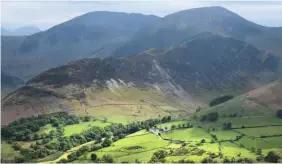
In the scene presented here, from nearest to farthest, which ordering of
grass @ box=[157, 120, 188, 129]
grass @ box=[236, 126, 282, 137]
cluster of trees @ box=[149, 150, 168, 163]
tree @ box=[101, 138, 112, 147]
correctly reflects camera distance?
cluster of trees @ box=[149, 150, 168, 163] → tree @ box=[101, 138, 112, 147] → grass @ box=[236, 126, 282, 137] → grass @ box=[157, 120, 188, 129]

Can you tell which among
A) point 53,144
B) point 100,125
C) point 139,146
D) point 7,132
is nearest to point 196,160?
point 139,146

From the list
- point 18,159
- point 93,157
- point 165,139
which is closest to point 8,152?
point 18,159

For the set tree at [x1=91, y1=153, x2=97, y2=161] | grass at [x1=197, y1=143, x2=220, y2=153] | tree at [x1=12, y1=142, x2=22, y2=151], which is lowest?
tree at [x1=91, y1=153, x2=97, y2=161]

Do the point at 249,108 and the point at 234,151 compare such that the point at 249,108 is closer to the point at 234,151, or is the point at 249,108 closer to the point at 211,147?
the point at 211,147

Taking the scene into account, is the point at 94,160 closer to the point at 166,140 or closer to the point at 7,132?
the point at 166,140

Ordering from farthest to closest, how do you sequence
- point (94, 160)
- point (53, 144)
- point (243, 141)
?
point (53, 144) < point (243, 141) < point (94, 160)

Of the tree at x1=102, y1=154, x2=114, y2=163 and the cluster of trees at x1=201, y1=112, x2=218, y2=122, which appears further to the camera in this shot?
the cluster of trees at x1=201, y1=112, x2=218, y2=122

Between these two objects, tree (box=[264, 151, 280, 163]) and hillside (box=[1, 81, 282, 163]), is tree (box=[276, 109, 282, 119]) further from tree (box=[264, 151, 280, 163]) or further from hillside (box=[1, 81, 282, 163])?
tree (box=[264, 151, 280, 163])

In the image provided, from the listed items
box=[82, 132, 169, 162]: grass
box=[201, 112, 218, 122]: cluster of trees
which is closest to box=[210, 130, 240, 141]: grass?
box=[201, 112, 218, 122]: cluster of trees
